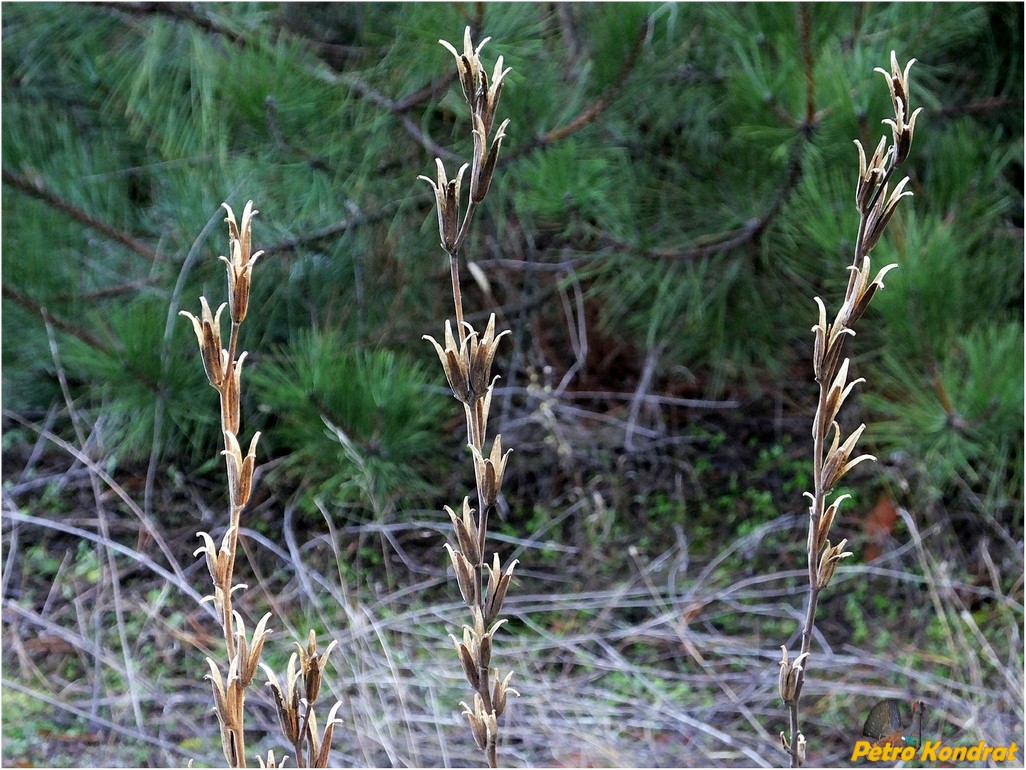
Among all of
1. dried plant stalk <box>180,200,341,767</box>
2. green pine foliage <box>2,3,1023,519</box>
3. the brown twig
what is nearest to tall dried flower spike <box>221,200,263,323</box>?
dried plant stalk <box>180,200,341,767</box>

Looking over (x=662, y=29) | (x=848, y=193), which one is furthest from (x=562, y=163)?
(x=848, y=193)

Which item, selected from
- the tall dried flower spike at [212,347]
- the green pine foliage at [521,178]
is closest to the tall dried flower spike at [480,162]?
the tall dried flower spike at [212,347]

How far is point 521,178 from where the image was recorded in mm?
1364

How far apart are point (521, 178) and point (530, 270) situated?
437 millimetres

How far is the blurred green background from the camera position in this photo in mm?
1289

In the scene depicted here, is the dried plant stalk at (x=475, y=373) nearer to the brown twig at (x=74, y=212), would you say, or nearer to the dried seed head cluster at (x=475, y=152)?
the dried seed head cluster at (x=475, y=152)

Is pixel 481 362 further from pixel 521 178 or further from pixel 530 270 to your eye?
pixel 530 270

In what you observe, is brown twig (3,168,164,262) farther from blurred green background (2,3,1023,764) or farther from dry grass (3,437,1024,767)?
dry grass (3,437,1024,767)

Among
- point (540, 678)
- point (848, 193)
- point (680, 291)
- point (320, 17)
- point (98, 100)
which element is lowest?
point (540, 678)

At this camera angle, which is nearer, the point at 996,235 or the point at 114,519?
the point at 996,235

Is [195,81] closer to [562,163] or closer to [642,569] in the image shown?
[562,163]

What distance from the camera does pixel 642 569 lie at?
1.57 metres

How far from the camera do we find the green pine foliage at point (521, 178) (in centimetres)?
127

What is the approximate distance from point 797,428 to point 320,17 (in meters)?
1.20
